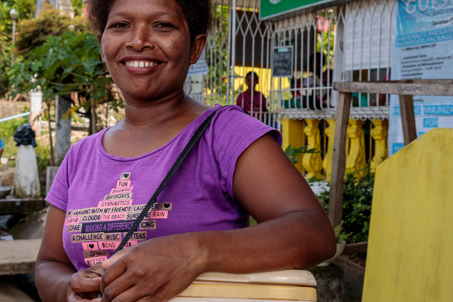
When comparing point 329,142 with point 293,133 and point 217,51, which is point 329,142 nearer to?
point 293,133

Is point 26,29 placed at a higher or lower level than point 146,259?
higher

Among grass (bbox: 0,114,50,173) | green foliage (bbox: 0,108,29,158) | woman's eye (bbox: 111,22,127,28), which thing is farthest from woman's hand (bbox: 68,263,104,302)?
green foliage (bbox: 0,108,29,158)

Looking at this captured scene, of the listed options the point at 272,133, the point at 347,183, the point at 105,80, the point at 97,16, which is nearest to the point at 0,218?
the point at 105,80

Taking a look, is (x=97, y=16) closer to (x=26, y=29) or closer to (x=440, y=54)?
(x=440, y=54)

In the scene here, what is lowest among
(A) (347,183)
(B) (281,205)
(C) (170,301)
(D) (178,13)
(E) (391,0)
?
(A) (347,183)

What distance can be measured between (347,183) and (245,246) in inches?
141

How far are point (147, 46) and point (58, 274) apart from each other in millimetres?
649

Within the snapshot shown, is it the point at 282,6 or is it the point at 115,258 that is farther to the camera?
the point at 282,6

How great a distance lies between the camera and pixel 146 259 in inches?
37.1

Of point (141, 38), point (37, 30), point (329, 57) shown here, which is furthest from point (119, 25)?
point (37, 30)

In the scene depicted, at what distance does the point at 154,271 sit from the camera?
0.94 m

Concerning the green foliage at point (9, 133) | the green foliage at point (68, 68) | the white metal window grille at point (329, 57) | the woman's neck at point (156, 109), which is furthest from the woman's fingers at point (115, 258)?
the green foliage at point (9, 133)

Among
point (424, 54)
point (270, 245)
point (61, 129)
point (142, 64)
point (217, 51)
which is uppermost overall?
point (217, 51)

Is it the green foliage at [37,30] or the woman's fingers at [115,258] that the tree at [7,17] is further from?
the woman's fingers at [115,258]
